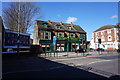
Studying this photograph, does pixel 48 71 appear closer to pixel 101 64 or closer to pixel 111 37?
pixel 101 64

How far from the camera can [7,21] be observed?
26.2 metres

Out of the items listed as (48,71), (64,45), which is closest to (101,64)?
(48,71)

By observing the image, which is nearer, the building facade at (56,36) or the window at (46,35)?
the building facade at (56,36)

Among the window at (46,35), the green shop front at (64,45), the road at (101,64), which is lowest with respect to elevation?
the road at (101,64)

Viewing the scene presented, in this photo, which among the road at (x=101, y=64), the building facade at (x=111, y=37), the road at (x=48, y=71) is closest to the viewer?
the road at (x=48, y=71)

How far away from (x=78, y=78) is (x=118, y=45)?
39524 millimetres

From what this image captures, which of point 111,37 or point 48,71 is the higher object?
point 111,37

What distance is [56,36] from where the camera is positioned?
28.3 metres

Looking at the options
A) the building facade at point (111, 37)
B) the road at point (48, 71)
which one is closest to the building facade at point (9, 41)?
the road at point (48, 71)

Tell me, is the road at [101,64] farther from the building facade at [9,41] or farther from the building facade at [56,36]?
the building facade at [56,36]

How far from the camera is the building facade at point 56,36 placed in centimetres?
2605

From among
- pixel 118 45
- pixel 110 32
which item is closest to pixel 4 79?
pixel 118 45

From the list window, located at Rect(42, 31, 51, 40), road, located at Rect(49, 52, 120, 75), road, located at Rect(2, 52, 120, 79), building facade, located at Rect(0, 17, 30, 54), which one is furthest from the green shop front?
road, located at Rect(2, 52, 120, 79)

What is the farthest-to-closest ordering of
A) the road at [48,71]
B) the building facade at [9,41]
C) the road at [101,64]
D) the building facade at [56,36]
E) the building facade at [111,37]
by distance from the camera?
the building facade at [111,37] → the building facade at [56,36] → the building facade at [9,41] → the road at [101,64] → the road at [48,71]
